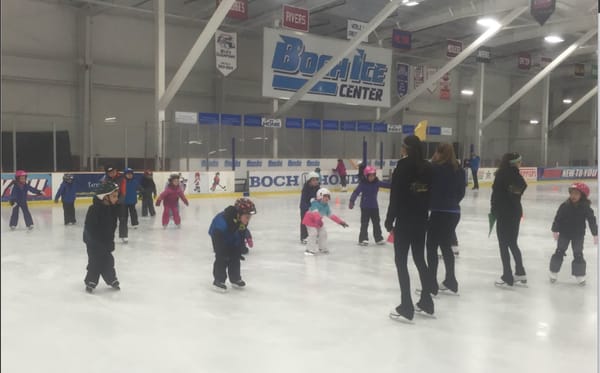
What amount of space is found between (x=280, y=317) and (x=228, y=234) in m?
1.10

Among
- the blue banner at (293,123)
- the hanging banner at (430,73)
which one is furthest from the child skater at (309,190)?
the hanging banner at (430,73)

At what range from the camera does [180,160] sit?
62.8 feet

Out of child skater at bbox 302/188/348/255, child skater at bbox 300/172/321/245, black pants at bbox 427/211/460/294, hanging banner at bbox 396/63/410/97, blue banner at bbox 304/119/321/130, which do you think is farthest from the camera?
hanging banner at bbox 396/63/410/97

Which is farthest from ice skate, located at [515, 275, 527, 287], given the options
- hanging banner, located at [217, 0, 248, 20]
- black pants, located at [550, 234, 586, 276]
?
hanging banner, located at [217, 0, 248, 20]

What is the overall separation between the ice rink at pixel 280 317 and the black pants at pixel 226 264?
164 mm

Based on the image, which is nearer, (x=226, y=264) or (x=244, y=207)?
Answer: (x=244, y=207)

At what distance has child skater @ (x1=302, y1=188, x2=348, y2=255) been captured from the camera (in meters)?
7.73

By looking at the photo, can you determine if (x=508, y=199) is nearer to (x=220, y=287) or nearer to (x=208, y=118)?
(x=220, y=287)

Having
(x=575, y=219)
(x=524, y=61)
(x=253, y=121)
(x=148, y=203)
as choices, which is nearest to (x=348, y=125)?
(x=253, y=121)

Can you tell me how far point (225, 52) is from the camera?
2055 cm

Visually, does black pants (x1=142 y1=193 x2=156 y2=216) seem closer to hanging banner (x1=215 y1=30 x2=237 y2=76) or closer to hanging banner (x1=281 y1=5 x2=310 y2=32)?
hanging banner (x1=215 y1=30 x2=237 y2=76)

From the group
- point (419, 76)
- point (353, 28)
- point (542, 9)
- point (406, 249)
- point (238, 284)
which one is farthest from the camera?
point (419, 76)

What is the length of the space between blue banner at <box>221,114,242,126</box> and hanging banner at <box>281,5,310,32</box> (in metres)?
4.23

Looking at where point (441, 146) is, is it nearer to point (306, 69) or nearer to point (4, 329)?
point (4, 329)
